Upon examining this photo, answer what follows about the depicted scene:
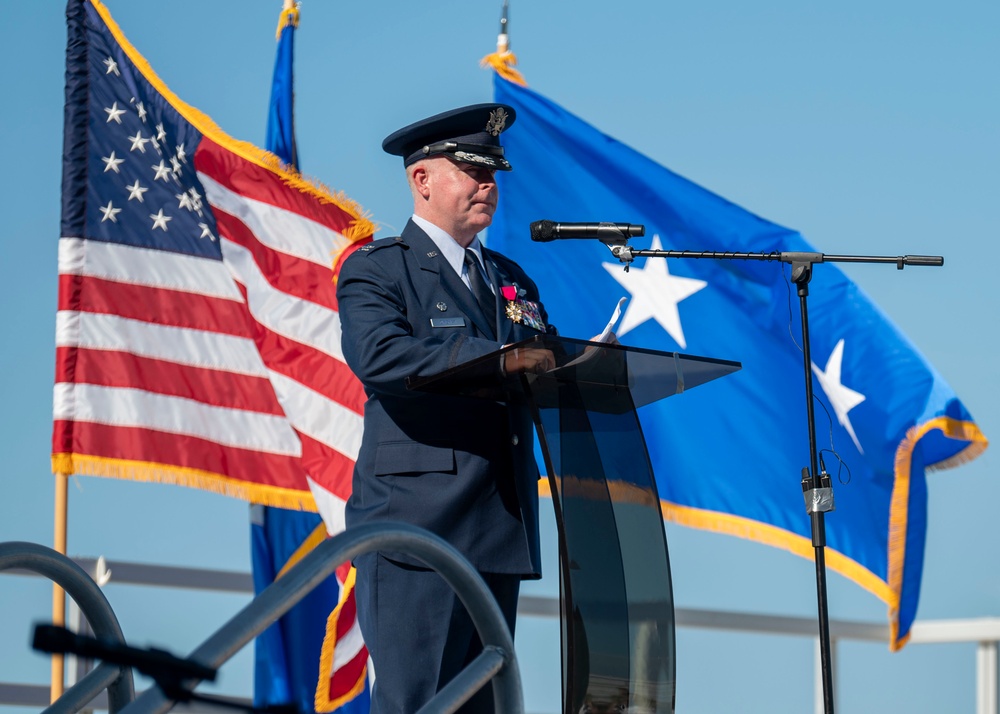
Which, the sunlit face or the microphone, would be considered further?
the sunlit face

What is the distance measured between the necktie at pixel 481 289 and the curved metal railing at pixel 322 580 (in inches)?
43.2

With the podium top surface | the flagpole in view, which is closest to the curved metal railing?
the podium top surface

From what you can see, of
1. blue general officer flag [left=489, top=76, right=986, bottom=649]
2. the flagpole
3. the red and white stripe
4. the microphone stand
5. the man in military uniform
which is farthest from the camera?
blue general officer flag [left=489, top=76, right=986, bottom=649]

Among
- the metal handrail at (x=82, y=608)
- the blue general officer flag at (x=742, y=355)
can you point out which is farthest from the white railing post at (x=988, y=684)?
the metal handrail at (x=82, y=608)

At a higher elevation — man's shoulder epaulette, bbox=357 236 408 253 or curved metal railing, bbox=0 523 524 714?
man's shoulder epaulette, bbox=357 236 408 253

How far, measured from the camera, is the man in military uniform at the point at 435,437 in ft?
8.45

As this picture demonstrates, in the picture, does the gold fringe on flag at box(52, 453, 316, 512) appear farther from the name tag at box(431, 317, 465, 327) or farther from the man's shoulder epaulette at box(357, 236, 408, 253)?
the name tag at box(431, 317, 465, 327)

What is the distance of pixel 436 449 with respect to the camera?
8.77ft

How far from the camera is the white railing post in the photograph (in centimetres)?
561

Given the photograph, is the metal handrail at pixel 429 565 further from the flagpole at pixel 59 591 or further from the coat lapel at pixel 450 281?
the flagpole at pixel 59 591

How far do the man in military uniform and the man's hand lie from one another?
0.19 m

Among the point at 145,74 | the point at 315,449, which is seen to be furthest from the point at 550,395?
the point at 145,74

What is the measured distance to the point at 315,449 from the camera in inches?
208

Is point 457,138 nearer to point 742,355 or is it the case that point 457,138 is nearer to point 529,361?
point 529,361
